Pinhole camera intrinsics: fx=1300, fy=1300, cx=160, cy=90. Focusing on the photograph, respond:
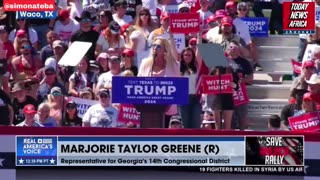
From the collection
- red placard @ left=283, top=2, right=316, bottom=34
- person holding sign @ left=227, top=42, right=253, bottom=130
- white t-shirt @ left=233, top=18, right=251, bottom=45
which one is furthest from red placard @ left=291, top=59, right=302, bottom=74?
white t-shirt @ left=233, top=18, right=251, bottom=45

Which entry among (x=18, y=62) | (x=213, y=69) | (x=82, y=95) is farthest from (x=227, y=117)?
(x=18, y=62)

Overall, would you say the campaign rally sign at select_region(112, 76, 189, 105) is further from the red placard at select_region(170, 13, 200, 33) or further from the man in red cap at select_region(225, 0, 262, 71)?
the man in red cap at select_region(225, 0, 262, 71)

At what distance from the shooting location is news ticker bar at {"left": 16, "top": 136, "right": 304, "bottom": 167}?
13.6 m

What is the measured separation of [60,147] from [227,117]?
186 inches

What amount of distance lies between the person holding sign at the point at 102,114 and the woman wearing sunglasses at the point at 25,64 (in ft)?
8.64

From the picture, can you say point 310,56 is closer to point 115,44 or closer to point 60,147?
point 115,44

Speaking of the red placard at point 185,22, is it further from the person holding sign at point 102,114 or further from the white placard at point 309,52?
the person holding sign at point 102,114

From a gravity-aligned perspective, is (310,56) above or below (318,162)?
above

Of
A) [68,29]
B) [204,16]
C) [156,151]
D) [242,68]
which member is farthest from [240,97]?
[156,151]

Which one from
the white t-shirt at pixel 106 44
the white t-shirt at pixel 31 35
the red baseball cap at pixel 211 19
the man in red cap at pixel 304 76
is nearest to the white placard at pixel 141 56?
the white t-shirt at pixel 106 44

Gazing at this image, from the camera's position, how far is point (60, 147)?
13.6 meters

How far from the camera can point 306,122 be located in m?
16.0

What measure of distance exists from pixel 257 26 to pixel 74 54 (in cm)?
363

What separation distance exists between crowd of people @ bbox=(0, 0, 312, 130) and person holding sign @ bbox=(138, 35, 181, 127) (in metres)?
0.01
